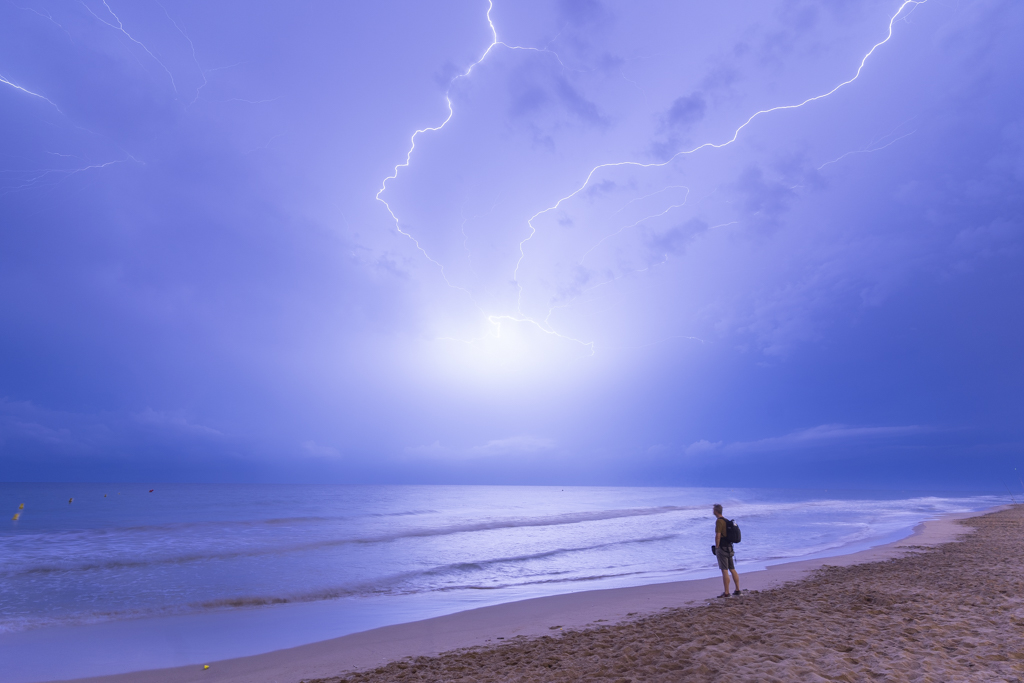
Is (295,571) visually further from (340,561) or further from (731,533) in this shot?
(731,533)

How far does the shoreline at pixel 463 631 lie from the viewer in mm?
6969

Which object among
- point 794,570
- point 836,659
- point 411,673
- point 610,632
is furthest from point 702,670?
point 794,570

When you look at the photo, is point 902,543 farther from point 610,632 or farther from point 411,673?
point 411,673

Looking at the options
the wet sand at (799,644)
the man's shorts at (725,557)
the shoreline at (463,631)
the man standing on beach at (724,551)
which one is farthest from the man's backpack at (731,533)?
the shoreline at (463,631)

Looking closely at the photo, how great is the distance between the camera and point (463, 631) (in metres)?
8.88

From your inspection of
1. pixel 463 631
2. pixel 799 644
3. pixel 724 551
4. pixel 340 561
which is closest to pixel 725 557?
pixel 724 551

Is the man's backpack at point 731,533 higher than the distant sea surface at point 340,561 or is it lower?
higher

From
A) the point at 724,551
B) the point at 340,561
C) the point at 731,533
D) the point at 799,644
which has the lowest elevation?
the point at 340,561

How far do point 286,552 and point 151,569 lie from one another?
490cm

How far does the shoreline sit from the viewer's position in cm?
697

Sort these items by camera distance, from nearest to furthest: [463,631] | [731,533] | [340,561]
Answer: [463,631] → [731,533] → [340,561]

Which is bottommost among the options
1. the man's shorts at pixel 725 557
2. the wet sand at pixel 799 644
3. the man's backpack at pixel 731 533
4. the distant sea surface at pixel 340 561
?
the distant sea surface at pixel 340 561

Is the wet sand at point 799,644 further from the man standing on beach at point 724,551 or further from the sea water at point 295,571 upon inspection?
the sea water at point 295,571

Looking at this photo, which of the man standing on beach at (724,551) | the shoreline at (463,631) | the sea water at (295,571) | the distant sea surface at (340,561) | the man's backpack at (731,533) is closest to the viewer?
the shoreline at (463,631)
